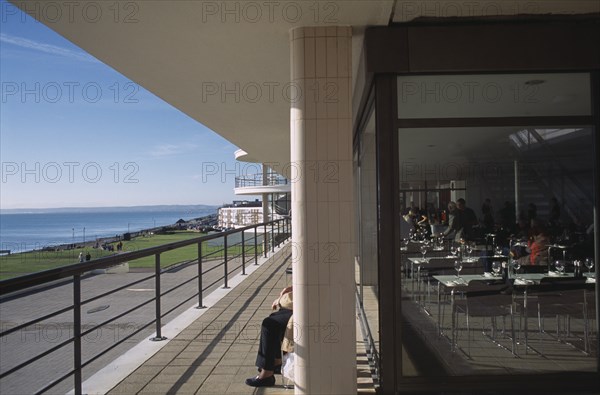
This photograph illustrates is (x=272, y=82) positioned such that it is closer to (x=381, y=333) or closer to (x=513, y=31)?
(x=513, y=31)

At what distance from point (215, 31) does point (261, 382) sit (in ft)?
7.64

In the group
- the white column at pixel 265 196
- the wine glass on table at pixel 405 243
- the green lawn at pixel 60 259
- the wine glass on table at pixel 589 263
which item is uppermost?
the white column at pixel 265 196

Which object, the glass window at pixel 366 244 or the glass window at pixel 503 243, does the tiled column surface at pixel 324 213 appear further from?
the glass window at pixel 366 244

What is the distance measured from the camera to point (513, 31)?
287cm

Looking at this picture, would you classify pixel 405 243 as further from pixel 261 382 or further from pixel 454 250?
pixel 261 382

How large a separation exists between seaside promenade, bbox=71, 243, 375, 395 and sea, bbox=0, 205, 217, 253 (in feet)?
8.02

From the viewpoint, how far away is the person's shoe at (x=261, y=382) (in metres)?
3.12

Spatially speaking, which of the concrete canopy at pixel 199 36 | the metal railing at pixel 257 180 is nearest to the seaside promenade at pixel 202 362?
the concrete canopy at pixel 199 36

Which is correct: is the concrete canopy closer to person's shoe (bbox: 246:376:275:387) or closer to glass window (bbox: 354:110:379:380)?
glass window (bbox: 354:110:379:380)

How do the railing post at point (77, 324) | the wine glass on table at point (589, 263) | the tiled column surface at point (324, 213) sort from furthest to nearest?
the wine glass on table at point (589, 263)
the tiled column surface at point (324, 213)
the railing post at point (77, 324)

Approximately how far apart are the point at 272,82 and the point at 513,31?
214 centimetres

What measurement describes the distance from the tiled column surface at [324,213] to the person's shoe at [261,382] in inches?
15.2

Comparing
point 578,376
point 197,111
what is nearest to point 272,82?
point 197,111

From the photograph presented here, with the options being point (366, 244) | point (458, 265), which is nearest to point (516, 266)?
point (458, 265)
